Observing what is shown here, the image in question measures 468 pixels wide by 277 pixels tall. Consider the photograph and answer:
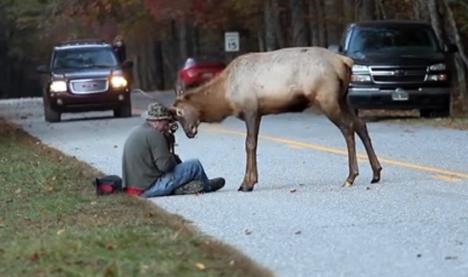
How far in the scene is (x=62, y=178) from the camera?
16781 millimetres

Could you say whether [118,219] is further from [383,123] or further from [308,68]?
[383,123]

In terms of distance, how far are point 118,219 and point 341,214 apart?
2014 millimetres

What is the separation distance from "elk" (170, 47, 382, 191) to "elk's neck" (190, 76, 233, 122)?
0.04 feet

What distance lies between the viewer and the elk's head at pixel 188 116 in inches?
590

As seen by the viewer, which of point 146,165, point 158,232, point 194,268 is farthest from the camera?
point 146,165

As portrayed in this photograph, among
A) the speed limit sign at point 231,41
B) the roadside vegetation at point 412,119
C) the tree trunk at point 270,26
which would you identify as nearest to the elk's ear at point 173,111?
the roadside vegetation at point 412,119

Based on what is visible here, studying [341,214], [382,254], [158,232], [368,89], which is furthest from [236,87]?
[368,89]

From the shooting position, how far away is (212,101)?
1513cm

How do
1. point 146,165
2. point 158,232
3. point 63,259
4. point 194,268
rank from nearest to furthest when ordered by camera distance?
point 194,268 < point 63,259 < point 158,232 < point 146,165

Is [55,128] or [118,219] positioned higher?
[118,219]

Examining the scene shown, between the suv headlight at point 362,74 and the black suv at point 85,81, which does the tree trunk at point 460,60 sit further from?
the black suv at point 85,81

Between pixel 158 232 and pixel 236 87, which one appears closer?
pixel 158 232

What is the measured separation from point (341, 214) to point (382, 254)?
240cm

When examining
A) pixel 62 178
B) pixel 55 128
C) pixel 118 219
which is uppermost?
pixel 118 219
